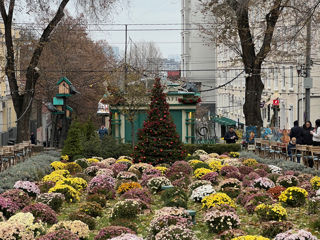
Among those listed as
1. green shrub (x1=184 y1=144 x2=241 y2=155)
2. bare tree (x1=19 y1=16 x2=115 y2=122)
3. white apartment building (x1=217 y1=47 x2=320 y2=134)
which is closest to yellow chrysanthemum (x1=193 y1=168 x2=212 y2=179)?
green shrub (x1=184 y1=144 x2=241 y2=155)

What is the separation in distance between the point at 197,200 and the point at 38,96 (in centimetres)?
3470

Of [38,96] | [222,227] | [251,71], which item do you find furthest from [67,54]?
[222,227]

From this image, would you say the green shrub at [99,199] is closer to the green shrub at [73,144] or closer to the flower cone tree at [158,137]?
the flower cone tree at [158,137]

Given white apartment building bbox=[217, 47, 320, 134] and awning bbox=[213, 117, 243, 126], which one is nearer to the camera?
white apartment building bbox=[217, 47, 320, 134]

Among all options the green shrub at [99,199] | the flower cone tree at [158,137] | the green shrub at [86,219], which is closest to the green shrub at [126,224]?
the green shrub at [86,219]

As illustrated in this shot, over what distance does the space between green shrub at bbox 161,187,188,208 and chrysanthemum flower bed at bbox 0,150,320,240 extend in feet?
0.07

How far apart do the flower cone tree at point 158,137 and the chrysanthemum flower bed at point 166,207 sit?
8.18ft

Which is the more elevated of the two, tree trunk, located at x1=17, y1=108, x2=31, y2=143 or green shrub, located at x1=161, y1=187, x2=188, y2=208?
tree trunk, located at x1=17, y1=108, x2=31, y2=143

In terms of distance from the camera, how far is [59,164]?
885 inches

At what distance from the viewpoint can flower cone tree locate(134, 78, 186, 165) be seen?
23.7m

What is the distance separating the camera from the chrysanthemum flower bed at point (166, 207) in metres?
10.6

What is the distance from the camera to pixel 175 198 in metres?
13.9

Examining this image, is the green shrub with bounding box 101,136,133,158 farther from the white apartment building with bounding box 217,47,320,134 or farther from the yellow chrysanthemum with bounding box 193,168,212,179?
the white apartment building with bounding box 217,47,320,134

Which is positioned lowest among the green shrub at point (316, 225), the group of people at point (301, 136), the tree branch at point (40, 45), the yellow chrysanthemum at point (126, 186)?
the green shrub at point (316, 225)
